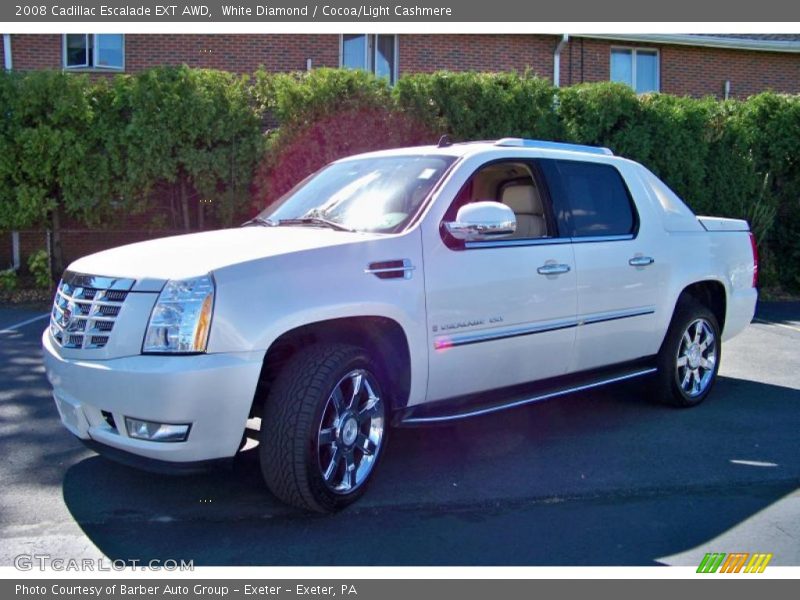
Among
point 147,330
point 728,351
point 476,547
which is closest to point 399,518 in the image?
point 476,547

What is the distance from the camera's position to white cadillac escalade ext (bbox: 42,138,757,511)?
3.65 meters

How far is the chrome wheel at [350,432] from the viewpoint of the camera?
3.98 metres

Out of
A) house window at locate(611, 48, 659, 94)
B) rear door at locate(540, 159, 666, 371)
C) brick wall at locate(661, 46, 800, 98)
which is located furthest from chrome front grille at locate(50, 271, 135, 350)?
brick wall at locate(661, 46, 800, 98)

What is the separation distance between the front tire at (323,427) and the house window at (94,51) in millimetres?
12777

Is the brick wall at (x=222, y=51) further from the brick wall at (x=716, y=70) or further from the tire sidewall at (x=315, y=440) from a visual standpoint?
the tire sidewall at (x=315, y=440)

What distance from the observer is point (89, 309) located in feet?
12.8

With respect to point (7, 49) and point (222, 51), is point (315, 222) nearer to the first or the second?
point (222, 51)

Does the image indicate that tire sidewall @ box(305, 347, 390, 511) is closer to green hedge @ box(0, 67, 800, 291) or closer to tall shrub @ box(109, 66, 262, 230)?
green hedge @ box(0, 67, 800, 291)

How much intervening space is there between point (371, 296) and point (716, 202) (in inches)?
415

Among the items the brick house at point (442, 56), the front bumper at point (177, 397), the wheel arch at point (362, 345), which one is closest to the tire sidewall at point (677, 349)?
the wheel arch at point (362, 345)

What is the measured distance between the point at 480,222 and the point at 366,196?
0.82 meters

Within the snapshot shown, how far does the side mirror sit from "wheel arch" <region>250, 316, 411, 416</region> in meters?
0.67

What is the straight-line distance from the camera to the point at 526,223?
5246mm

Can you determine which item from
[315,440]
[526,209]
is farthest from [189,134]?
[315,440]
